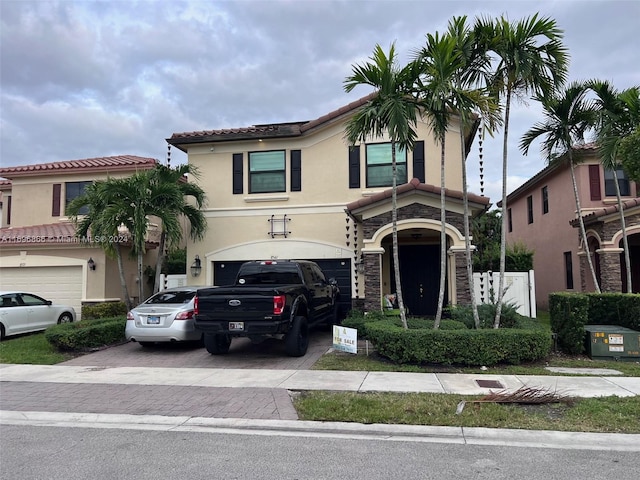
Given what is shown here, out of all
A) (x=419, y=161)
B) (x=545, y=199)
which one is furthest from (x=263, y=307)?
(x=545, y=199)

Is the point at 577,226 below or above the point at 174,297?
above

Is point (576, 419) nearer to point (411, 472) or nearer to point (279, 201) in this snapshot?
point (411, 472)

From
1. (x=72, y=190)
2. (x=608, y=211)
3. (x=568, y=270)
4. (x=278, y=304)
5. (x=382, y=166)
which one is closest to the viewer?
(x=278, y=304)

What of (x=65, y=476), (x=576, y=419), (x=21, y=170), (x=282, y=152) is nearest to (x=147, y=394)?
(x=65, y=476)

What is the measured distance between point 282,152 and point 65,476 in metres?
12.5

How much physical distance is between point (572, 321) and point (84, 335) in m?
10.9

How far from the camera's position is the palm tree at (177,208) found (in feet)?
43.5

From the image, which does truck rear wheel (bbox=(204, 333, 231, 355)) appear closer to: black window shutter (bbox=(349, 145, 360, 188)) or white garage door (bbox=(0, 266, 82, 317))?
black window shutter (bbox=(349, 145, 360, 188))

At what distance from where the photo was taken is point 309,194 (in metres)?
15.6

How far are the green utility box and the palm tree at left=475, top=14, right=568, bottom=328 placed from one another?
1.91 meters

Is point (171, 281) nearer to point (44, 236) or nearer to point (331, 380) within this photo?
point (44, 236)

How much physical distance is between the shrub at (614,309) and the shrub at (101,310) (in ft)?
43.7

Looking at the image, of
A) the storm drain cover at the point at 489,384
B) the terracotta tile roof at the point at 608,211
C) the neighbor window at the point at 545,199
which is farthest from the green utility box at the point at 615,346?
A: the neighbor window at the point at 545,199

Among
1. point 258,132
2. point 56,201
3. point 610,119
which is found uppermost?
point 258,132
